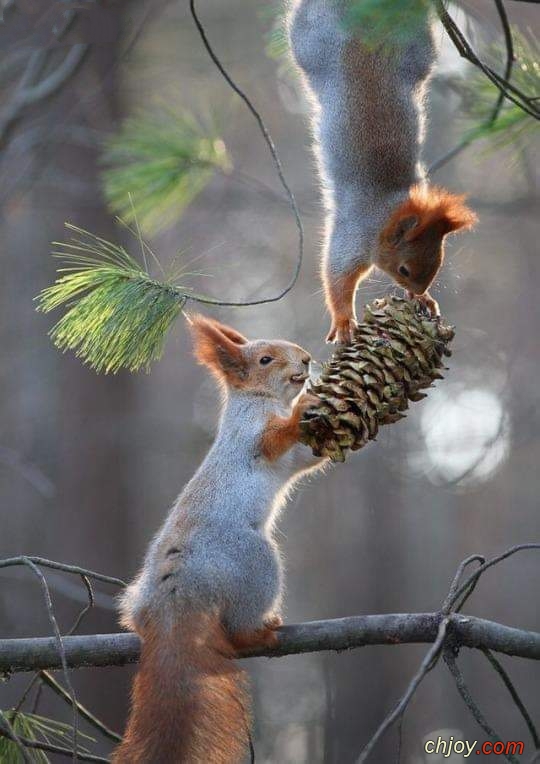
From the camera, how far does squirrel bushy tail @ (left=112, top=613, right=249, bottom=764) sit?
1.46 m

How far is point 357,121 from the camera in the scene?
226 cm

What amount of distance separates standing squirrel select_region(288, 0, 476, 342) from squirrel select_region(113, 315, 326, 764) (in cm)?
30

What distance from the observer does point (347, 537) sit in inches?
284

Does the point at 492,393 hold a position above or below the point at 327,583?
above

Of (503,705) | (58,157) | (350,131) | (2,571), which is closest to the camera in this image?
(350,131)

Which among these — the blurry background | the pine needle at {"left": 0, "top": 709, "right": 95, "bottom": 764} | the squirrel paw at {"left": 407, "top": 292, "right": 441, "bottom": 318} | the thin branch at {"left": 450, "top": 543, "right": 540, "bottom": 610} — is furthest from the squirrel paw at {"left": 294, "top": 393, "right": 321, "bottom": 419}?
the blurry background

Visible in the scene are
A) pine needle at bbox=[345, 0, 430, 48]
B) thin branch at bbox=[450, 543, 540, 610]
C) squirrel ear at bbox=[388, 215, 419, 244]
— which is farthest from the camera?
squirrel ear at bbox=[388, 215, 419, 244]

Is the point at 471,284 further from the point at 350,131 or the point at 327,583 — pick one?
the point at 350,131

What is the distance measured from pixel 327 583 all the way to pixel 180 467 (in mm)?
1402

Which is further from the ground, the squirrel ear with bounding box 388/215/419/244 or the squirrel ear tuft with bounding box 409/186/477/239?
the squirrel ear with bounding box 388/215/419/244

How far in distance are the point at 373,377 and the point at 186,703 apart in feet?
1.88

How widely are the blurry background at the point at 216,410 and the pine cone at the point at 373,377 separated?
2.64 m

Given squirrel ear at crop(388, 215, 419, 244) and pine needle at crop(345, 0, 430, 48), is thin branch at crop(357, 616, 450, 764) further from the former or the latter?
squirrel ear at crop(388, 215, 419, 244)

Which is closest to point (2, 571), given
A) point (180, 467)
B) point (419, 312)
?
point (180, 467)
